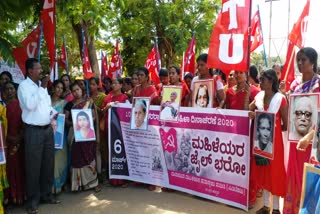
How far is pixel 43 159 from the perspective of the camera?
4773 mm

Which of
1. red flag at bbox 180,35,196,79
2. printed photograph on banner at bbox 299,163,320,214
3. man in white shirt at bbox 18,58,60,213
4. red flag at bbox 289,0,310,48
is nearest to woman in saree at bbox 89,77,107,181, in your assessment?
man in white shirt at bbox 18,58,60,213

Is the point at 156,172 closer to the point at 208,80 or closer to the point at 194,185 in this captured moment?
the point at 194,185

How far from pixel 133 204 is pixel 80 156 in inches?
44.6

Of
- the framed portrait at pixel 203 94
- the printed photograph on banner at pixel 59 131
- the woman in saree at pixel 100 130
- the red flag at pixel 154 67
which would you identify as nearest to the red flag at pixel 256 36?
the red flag at pixel 154 67

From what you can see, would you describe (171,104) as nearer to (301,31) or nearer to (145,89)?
(145,89)

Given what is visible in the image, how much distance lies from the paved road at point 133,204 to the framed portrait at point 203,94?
130cm

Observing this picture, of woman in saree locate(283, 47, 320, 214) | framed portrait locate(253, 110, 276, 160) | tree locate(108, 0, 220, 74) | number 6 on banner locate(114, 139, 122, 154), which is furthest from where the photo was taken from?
tree locate(108, 0, 220, 74)

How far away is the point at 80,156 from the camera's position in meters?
5.28

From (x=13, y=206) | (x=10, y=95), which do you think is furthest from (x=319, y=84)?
(x=13, y=206)

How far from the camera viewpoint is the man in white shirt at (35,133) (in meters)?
4.44

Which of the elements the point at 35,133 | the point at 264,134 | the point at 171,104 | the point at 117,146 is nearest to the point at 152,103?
the point at 171,104

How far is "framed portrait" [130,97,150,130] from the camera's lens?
17.2 feet

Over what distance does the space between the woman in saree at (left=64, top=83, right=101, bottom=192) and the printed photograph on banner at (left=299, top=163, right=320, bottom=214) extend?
317 cm

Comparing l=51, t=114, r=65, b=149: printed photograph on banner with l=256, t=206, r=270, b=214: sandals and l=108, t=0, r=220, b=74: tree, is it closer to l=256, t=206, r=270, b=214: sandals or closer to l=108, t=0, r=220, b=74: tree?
l=256, t=206, r=270, b=214: sandals
